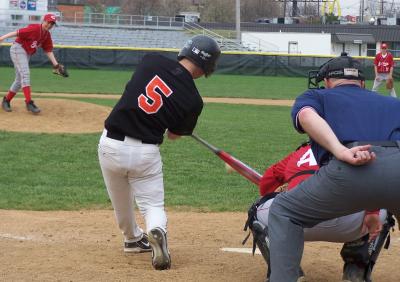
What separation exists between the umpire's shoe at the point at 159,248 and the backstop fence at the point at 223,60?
29949 millimetres

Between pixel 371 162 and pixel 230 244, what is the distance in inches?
107

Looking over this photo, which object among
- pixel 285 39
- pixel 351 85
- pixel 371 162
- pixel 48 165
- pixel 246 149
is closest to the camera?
pixel 371 162

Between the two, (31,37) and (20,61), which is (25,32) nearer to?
(31,37)

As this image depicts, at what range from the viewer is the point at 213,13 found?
288 feet

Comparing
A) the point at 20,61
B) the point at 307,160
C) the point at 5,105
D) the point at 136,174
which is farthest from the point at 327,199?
the point at 5,105

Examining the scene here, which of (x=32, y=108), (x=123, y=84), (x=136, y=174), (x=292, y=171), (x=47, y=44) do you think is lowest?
(x=123, y=84)

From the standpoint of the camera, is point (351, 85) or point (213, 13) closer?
point (351, 85)

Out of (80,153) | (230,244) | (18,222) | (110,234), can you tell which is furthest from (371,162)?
(80,153)

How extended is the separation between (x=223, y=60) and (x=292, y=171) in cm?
3198

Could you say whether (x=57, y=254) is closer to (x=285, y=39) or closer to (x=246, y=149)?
(x=246, y=149)

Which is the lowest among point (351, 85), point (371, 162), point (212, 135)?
point (212, 135)

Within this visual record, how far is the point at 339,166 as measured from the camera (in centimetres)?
353

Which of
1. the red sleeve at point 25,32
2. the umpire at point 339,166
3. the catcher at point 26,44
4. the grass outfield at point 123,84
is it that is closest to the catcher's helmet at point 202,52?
the umpire at point 339,166

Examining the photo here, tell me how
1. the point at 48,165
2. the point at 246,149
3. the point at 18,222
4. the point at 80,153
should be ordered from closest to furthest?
the point at 18,222
the point at 48,165
the point at 80,153
the point at 246,149
